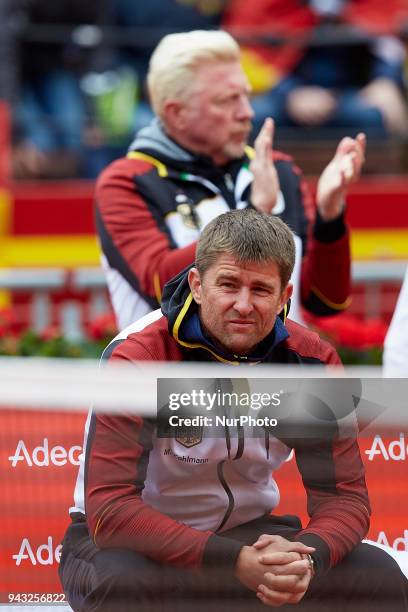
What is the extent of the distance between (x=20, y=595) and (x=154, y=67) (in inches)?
89.1

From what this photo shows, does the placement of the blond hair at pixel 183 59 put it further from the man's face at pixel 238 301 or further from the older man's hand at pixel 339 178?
the man's face at pixel 238 301

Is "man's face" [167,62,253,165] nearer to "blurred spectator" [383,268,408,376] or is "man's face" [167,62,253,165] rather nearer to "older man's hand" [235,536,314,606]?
"blurred spectator" [383,268,408,376]

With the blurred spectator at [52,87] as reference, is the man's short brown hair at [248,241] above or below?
above

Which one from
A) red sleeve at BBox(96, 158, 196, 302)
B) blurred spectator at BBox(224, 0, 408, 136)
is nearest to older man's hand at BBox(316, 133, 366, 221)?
red sleeve at BBox(96, 158, 196, 302)

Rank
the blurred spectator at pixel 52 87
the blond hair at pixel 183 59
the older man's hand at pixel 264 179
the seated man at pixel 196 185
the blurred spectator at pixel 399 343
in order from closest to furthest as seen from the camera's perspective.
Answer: the blurred spectator at pixel 399 343 → the older man's hand at pixel 264 179 → the seated man at pixel 196 185 → the blond hair at pixel 183 59 → the blurred spectator at pixel 52 87

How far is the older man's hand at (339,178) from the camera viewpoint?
15.1 ft

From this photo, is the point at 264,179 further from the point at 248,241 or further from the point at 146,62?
the point at 146,62

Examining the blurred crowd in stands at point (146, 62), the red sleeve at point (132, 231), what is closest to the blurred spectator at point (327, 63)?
the blurred crowd in stands at point (146, 62)

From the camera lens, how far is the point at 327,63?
32.2 ft

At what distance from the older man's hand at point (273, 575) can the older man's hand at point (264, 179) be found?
1710mm

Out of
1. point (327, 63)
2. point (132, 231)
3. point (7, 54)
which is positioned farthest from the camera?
point (327, 63)

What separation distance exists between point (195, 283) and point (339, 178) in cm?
134

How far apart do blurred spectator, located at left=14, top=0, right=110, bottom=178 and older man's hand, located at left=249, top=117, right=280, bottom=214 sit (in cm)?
501

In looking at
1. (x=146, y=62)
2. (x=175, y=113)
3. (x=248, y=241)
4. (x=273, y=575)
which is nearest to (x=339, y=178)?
(x=175, y=113)
